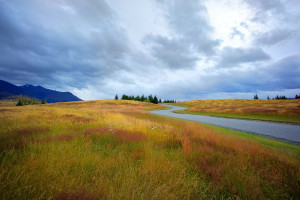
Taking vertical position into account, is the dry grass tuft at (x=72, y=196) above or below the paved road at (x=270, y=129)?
above

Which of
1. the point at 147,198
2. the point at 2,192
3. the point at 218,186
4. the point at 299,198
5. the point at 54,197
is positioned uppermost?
the point at 2,192

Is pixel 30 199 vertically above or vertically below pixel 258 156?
above

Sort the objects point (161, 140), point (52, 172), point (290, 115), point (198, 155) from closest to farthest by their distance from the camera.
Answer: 1. point (52, 172)
2. point (198, 155)
3. point (161, 140)
4. point (290, 115)

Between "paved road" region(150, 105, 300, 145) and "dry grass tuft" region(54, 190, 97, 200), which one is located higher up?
"dry grass tuft" region(54, 190, 97, 200)

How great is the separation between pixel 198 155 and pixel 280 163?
2.52 meters

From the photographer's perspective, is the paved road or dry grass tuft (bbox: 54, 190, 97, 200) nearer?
dry grass tuft (bbox: 54, 190, 97, 200)

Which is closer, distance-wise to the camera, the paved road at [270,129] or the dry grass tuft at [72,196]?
the dry grass tuft at [72,196]

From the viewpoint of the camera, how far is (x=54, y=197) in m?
1.92

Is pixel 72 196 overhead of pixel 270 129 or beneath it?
A: overhead

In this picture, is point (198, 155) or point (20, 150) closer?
point (20, 150)

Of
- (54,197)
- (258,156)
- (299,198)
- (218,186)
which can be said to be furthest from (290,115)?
(54,197)

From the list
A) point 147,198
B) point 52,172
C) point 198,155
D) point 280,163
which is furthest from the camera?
point 198,155

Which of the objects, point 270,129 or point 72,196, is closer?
point 72,196

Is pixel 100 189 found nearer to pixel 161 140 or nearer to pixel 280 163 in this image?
pixel 161 140
